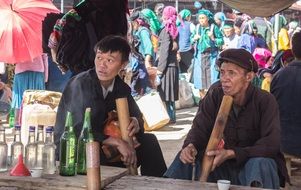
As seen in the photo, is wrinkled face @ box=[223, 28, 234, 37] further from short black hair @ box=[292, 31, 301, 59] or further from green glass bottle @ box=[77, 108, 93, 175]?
green glass bottle @ box=[77, 108, 93, 175]

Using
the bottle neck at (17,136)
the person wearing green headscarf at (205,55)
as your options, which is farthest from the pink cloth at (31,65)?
the person wearing green headscarf at (205,55)

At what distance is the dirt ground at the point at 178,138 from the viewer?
5.43 meters

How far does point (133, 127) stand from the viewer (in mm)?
3465

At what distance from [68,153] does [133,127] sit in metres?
0.70

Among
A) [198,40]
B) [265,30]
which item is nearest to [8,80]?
[198,40]

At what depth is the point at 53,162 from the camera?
2926 mm

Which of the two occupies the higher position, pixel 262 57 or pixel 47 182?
pixel 262 57

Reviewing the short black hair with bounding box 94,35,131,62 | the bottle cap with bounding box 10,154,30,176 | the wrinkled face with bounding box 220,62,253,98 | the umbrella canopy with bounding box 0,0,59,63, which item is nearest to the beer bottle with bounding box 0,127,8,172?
the bottle cap with bounding box 10,154,30,176

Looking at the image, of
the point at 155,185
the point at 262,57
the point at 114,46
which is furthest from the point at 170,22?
the point at 155,185

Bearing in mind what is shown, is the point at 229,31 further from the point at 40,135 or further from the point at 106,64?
the point at 40,135

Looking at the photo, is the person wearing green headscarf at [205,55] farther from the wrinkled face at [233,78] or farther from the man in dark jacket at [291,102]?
the wrinkled face at [233,78]

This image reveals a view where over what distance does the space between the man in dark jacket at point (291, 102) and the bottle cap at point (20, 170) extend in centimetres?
290

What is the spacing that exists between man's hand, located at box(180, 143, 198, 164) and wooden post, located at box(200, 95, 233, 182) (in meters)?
0.11

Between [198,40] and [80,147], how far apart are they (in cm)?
789
